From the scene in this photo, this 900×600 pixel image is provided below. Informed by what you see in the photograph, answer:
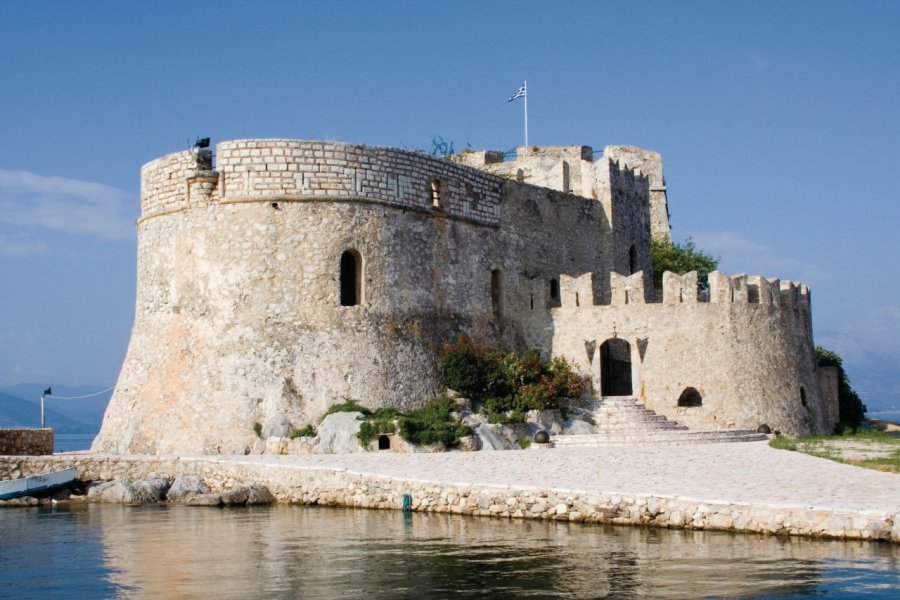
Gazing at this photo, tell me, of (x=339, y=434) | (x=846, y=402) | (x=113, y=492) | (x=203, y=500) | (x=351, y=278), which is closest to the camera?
(x=203, y=500)

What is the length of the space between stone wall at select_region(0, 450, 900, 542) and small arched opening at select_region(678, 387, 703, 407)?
11.9 m

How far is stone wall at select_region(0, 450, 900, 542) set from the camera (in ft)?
43.0

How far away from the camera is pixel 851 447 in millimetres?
23656

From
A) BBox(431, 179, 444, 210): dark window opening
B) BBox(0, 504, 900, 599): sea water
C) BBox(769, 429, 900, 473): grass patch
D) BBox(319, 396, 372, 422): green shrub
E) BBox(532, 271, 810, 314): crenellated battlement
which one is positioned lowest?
BBox(0, 504, 900, 599): sea water

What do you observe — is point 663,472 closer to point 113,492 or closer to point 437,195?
point 113,492

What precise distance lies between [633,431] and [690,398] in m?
2.91

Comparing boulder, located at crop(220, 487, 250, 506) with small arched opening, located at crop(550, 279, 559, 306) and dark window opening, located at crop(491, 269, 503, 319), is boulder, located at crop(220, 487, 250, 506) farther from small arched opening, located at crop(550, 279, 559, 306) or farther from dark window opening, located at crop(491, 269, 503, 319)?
small arched opening, located at crop(550, 279, 559, 306)

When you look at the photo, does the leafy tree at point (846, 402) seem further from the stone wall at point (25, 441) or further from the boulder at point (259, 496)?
the stone wall at point (25, 441)

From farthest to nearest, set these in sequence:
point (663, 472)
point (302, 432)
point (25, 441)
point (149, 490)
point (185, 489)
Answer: point (25, 441) < point (302, 432) < point (149, 490) < point (185, 489) < point (663, 472)

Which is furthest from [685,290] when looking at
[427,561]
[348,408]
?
[427,561]

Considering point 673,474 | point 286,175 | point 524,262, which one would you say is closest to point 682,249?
point 524,262

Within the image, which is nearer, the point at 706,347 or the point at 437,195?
the point at 437,195

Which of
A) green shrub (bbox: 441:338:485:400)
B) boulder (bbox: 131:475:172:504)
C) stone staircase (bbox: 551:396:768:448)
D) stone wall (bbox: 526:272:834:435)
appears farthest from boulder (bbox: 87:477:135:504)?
stone wall (bbox: 526:272:834:435)

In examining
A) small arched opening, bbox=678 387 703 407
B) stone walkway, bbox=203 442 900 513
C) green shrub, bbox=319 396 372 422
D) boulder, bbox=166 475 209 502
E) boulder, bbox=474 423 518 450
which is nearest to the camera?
stone walkway, bbox=203 442 900 513
